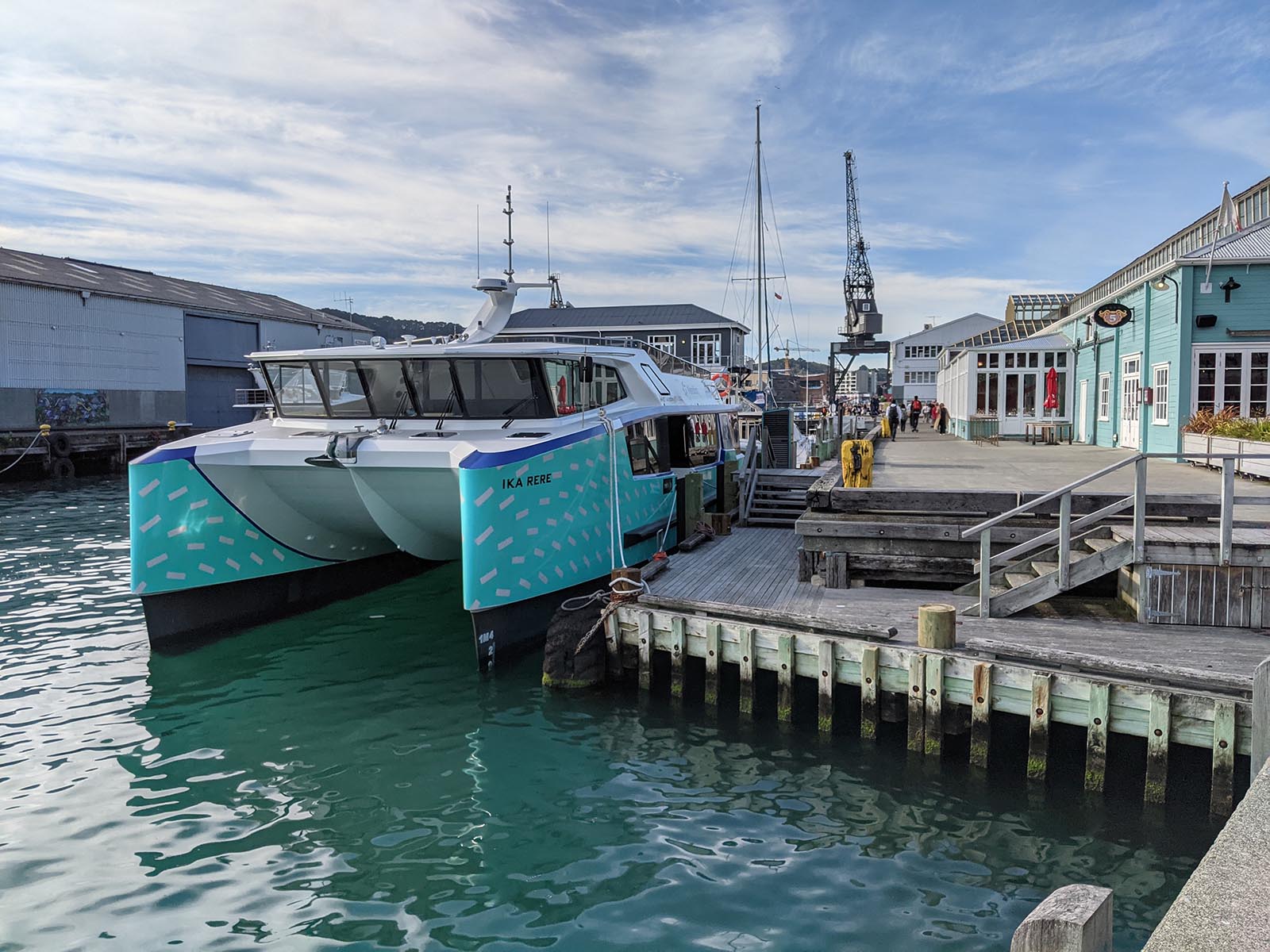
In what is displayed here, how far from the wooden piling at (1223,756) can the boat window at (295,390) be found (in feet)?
33.6

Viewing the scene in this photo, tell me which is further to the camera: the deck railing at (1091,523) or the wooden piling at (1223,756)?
the deck railing at (1091,523)

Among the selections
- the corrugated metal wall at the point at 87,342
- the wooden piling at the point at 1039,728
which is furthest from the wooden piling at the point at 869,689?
the corrugated metal wall at the point at 87,342

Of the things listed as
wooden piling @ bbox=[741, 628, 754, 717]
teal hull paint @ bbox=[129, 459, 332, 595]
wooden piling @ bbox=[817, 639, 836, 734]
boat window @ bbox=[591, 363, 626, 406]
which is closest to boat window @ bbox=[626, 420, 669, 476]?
boat window @ bbox=[591, 363, 626, 406]

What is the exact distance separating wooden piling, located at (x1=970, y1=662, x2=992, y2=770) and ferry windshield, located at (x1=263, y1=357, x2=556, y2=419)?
6138 millimetres

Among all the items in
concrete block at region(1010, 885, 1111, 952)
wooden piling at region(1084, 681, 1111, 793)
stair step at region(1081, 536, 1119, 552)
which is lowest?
wooden piling at region(1084, 681, 1111, 793)

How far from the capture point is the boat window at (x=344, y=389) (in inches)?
473

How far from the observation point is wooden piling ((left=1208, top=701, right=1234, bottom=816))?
6.53 m

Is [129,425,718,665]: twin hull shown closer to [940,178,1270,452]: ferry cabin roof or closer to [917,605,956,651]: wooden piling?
[917,605,956,651]: wooden piling

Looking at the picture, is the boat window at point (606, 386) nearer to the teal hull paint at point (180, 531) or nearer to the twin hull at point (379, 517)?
the twin hull at point (379, 517)

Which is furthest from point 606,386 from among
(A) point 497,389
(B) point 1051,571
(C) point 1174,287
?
(C) point 1174,287

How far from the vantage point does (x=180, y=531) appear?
1084 cm

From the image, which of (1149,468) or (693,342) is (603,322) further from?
(1149,468)

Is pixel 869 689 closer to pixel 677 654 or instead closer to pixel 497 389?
pixel 677 654

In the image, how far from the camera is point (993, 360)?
29.5m
